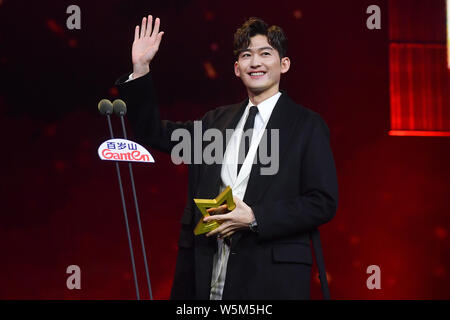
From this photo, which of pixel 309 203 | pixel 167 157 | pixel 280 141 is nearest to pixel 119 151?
pixel 280 141

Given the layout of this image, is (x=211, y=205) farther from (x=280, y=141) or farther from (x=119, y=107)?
(x=119, y=107)

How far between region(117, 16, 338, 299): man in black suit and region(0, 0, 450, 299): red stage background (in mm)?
1660

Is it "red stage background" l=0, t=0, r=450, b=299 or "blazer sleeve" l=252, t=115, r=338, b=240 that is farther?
"red stage background" l=0, t=0, r=450, b=299

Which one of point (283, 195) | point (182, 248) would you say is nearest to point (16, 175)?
point (182, 248)

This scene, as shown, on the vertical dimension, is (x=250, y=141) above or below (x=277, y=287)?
above

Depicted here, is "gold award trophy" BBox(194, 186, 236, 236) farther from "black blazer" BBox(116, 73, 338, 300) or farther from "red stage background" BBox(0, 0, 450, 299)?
"red stage background" BBox(0, 0, 450, 299)

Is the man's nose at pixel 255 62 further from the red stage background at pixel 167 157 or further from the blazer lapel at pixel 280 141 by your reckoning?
the red stage background at pixel 167 157

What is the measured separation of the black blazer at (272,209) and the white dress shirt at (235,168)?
29mm

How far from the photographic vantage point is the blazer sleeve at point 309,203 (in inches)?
63.9

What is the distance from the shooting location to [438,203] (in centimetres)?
355

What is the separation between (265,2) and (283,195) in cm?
211

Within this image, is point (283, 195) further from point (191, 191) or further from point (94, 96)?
point (94, 96)

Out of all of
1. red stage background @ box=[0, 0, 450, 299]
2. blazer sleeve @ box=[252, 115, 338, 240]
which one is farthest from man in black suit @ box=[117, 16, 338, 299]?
red stage background @ box=[0, 0, 450, 299]

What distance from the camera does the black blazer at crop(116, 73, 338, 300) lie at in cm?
164
